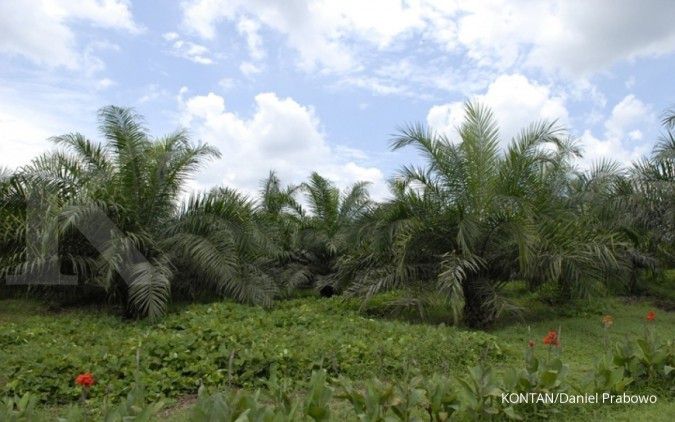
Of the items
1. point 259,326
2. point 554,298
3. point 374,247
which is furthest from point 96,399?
point 554,298

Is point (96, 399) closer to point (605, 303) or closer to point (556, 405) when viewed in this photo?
point (556, 405)

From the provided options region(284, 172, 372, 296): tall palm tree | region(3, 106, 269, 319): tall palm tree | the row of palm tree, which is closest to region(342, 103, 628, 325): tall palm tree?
the row of palm tree

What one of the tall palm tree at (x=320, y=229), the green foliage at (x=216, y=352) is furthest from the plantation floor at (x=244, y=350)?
the tall palm tree at (x=320, y=229)

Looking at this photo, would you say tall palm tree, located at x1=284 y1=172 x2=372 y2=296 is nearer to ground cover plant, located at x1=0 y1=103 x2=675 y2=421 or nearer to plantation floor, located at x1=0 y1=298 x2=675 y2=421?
ground cover plant, located at x1=0 y1=103 x2=675 y2=421

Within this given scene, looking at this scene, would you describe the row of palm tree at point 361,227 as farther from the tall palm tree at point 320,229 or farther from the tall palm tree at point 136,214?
the tall palm tree at point 320,229

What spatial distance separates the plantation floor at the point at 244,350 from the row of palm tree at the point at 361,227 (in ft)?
2.55

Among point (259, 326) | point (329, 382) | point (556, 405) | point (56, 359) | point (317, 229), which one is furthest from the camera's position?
point (317, 229)

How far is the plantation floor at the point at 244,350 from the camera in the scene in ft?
15.1

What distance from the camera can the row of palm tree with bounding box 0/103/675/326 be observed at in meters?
8.16

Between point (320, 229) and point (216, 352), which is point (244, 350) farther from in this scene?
point (320, 229)

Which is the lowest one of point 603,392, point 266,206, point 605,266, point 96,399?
point 96,399

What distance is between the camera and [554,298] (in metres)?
10.6

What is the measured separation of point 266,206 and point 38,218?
570cm

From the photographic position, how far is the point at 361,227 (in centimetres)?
915
